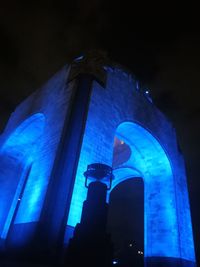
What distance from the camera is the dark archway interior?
24.2 meters

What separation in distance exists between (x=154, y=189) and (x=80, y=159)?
7.38 m

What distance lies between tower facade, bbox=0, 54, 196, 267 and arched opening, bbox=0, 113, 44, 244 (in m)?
0.06

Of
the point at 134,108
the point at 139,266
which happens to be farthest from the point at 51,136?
the point at 139,266

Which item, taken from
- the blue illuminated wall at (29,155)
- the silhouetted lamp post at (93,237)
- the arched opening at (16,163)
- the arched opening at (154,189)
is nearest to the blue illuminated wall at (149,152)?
the arched opening at (154,189)

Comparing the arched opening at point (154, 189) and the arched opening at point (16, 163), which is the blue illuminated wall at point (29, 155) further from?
the arched opening at point (154, 189)

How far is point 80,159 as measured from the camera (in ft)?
27.4

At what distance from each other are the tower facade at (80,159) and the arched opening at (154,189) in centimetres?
5

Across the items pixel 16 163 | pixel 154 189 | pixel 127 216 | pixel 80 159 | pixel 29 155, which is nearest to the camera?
pixel 80 159

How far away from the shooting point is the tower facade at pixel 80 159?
7516 mm

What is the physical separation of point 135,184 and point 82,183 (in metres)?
16.6

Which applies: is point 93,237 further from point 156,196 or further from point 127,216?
point 127,216

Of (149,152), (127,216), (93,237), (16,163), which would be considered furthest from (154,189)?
(127,216)

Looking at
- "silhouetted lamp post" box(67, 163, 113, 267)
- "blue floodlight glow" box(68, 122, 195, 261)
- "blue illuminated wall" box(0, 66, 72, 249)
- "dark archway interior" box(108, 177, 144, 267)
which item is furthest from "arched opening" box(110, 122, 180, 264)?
"dark archway interior" box(108, 177, 144, 267)

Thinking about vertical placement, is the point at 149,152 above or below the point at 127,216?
A: above
